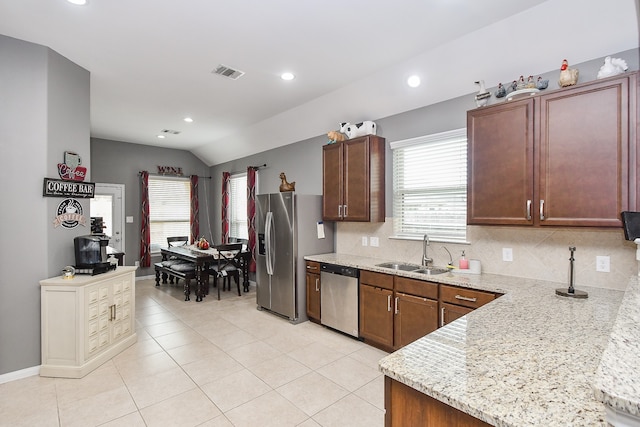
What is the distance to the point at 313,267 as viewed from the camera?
14.0ft

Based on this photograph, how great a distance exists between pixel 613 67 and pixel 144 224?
25.4ft

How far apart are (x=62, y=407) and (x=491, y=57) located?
4.57 m

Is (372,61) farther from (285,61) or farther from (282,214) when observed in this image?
(282,214)

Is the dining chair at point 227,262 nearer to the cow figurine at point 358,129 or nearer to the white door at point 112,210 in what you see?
the white door at point 112,210

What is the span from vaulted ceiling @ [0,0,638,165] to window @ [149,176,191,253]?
318cm

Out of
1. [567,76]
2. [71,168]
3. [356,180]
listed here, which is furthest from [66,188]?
[567,76]

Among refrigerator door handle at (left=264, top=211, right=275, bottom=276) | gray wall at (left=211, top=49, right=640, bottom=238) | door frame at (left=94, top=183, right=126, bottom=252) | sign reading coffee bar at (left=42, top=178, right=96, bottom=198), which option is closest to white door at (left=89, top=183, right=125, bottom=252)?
door frame at (left=94, top=183, right=126, bottom=252)

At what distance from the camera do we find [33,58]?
300 centimetres

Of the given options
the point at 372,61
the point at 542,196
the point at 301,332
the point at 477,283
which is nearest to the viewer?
the point at 542,196

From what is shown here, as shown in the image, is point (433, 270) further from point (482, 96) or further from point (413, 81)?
point (413, 81)

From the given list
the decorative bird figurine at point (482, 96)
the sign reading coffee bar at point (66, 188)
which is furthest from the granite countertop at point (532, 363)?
the sign reading coffee bar at point (66, 188)

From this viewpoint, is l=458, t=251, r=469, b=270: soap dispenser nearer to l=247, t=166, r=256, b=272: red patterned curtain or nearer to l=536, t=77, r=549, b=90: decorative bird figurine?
l=536, t=77, r=549, b=90: decorative bird figurine

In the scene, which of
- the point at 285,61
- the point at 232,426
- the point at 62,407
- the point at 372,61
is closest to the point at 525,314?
the point at 232,426

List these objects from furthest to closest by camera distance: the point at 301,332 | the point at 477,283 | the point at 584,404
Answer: the point at 301,332 < the point at 477,283 < the point at 584,404
